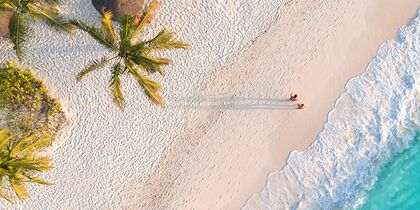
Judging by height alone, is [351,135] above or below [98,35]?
below

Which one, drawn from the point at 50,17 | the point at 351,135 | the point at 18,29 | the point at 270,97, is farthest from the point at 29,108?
the point at 351,135

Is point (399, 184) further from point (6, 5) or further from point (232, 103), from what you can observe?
point (6, 5)

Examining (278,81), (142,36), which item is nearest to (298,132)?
(278,81)

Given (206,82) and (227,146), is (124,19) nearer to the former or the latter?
(206,82)

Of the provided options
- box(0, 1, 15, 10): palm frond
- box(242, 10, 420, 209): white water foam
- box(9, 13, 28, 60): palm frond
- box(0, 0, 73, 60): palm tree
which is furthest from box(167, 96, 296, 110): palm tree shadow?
box(0, 1, 15, 10): palm frond

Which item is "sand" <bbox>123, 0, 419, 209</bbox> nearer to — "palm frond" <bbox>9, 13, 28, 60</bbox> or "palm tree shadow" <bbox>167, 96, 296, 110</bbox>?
"palm tree shadow" <bbox>167, 96, 296, 110</bbox>

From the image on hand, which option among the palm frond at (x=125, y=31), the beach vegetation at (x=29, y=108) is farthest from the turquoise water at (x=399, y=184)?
the beach vegetation at (x=29, y=108)

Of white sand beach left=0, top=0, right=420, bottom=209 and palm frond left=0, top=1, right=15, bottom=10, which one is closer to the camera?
palm frond left=0, top=1, right=15, bottom=10
